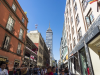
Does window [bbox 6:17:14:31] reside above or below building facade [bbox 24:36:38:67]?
above

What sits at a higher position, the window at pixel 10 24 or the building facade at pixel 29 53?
the window at pixel 10 24

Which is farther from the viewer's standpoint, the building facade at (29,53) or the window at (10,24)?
the building facade at (29,53)

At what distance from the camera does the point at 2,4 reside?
10.5m

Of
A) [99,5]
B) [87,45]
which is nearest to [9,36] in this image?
[87,45]

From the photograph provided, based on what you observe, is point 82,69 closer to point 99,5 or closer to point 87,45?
point 87,45

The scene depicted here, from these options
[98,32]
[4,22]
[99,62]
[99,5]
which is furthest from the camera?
[4,22]

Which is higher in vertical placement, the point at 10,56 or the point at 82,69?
the point at 10,56

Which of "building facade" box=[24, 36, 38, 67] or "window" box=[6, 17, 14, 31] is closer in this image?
"window" box=[6, 17, 14, 31]

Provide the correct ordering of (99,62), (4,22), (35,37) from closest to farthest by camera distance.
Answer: (99,62) → (4,22) → (35,37)

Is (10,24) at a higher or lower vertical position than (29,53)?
higher

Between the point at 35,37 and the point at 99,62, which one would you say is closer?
the point at 99,62

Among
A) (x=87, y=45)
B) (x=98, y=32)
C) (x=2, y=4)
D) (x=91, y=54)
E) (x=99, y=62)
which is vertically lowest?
(x=99, y=62)

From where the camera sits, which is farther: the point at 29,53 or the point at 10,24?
the point at 29,53

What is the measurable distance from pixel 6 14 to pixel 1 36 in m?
3.65
